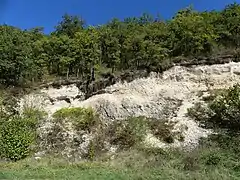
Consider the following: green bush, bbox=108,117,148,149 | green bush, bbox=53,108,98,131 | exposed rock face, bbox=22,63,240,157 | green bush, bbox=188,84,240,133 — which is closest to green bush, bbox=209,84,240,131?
green bush, bbox=188,84,240,133

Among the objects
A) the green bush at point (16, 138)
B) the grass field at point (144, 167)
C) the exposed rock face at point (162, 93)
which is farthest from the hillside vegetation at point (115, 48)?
the grass field at point (144, 167)

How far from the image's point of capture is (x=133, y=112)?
3500cm

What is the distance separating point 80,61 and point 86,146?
64.0ft

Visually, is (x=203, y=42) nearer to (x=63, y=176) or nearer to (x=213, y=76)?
(x=213, y=76)

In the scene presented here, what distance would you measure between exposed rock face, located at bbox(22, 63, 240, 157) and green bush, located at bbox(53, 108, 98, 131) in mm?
916

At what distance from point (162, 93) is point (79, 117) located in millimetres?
7246

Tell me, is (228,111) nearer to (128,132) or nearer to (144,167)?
(128,132)

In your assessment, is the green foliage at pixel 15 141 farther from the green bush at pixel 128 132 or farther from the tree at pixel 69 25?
the tree at pixel 69 25

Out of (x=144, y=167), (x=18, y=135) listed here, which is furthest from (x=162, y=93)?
(x=144, y=167)

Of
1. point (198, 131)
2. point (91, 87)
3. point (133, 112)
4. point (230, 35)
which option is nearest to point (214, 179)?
point (198, 131)

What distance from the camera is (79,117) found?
113ft

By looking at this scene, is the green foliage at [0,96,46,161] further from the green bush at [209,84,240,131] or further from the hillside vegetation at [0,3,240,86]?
the green bush at [209,84,240,131]

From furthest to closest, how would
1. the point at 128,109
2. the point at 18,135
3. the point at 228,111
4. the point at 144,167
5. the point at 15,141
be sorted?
the point at 128,109 → the point at 18,135 → the point at 15,141 → the point at 228,111 → the point at 144,167

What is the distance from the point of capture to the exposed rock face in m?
34.4
